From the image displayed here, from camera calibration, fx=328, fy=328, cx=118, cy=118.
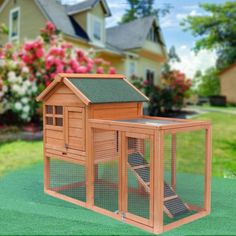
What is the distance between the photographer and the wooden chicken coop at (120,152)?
9.50 feet

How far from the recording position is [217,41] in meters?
16.2

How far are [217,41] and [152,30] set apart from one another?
3.27 meters

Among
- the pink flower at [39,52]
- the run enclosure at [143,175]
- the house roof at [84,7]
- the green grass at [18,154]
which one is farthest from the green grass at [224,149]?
the house roof at [84,7]

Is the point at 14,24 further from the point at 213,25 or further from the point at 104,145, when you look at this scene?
the point at 104,145

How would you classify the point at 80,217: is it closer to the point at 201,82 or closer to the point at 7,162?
the point at 7,162

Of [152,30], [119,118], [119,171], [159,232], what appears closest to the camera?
[159,232]

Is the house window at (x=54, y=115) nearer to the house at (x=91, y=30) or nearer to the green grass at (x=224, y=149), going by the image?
the green grass at (x=224, y=149)

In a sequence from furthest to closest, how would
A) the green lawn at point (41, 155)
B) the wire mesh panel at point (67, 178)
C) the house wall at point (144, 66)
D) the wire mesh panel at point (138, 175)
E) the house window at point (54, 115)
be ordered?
1. the house wall at point (144, 66)
2. the green lawn at point (41, 155)
3. the wire mesh panel at point (67, 178)
4. the house window at point (54, 115)
5. the wire mesh panel at point (138, 175)

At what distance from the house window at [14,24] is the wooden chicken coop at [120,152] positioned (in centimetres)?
1004

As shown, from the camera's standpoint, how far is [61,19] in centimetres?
1253

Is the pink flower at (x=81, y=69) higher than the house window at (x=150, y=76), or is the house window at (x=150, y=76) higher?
the house window at (x=150, y=76)

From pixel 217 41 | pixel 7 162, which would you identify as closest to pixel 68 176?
pixel 7 162

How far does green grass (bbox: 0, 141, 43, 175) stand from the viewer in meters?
5.59

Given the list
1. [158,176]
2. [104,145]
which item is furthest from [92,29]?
[158,176]
